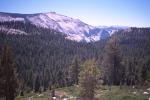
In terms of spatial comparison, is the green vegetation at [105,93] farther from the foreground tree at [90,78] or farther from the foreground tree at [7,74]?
the foreground tree at [7,74]

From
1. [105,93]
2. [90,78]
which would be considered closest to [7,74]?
[90,78]

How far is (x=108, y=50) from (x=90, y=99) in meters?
24.0

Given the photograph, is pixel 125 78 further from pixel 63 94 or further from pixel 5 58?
pixel 5 58

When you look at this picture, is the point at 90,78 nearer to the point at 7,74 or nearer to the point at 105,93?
the point at 105,93

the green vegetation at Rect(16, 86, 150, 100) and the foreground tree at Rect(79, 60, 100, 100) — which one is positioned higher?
the foreground tree at Rect(79, 60, 100, 100)

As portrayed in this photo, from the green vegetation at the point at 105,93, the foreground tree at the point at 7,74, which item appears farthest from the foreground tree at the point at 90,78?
the foreground tree at the point at 7,74

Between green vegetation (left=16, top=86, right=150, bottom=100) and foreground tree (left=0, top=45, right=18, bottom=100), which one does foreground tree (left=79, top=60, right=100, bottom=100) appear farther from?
foreground tree (left=0, top=45, right=18, bottom=100)

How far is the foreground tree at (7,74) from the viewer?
117ft

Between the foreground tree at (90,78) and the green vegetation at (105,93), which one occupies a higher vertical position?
the foreground tree at (90,78)

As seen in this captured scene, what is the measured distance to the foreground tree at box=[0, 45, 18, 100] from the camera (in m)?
35.6

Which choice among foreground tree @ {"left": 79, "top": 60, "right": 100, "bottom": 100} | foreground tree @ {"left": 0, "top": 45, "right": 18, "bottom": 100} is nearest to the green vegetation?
foreground tree @ {"left": 79, "top": 60, "right": 100, "bottom": 100}

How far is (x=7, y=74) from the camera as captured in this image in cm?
3578

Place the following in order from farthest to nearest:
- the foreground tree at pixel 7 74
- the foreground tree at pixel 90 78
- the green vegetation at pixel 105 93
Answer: the green vegetation at pixel 105 93 → the foreground tree at pixel 90 78 → the foreground tree at pixel 7 74

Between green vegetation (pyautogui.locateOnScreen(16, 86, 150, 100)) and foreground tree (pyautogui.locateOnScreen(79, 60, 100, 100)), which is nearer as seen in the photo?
foreground tree (pyautogui.locateOnScreen(79, 60, 100, 100))
